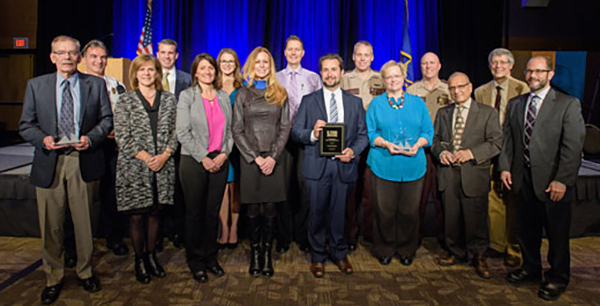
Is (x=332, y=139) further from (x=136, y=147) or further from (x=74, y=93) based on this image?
(x=74, y=93)

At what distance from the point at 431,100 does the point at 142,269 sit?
257 centimetres

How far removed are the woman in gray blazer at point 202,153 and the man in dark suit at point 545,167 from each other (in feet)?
6.49

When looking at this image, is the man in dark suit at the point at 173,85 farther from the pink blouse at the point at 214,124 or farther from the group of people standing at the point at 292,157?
the pink blouse at the point at 214,124

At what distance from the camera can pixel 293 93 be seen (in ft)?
12.3

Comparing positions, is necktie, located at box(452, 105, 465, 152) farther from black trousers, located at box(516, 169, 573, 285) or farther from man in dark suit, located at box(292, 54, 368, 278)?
man in dark suit, located at box(292, 54, 368, 278)

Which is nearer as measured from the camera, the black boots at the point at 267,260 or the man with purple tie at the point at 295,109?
the black boots at the point at 267,260

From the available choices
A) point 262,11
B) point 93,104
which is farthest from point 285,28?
point 93,104

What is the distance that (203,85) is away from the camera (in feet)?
9.94

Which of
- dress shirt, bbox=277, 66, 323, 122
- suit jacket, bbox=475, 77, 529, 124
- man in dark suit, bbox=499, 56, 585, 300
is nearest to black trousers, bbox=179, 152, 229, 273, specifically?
dress shirt, bbox=277, 66, 323, 122

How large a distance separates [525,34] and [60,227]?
21.4 feet

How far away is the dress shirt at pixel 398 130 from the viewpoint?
3.21 meters

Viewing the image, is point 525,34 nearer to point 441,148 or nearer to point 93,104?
point 441,148

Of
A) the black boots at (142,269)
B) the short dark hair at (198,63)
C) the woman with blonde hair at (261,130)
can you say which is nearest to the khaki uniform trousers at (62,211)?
the black boots at (142,269)

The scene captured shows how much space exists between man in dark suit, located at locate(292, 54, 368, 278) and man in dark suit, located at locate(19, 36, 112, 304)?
1.33m
